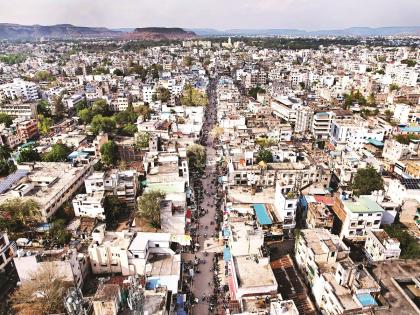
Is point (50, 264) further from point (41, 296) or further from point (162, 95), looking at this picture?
point (162, 95)

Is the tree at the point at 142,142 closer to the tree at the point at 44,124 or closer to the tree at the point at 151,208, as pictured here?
the tree at the point at 151,208

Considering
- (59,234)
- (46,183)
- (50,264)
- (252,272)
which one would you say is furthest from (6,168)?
(252,272)

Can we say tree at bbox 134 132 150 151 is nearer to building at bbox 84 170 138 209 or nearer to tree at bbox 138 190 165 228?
building at bbox 84 170 138 209

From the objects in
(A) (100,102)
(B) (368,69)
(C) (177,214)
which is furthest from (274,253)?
(B) (368,69)

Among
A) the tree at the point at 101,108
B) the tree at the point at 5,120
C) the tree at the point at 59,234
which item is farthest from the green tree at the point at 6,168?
the tree at the point at 101,108

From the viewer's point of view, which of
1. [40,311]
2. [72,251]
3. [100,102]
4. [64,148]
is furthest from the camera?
[100,102]

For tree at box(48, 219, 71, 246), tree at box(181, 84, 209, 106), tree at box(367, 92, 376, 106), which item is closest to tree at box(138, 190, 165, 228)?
tree at box(48, 219, 71, 246)

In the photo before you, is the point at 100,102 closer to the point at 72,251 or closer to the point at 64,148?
the point at 64,148

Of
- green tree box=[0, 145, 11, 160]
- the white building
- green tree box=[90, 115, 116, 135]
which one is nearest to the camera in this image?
the white building

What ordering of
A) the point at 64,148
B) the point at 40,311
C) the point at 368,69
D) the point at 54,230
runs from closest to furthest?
the point at 40,311
the point at 54,230
the point at 64,148
the point at 368,69
